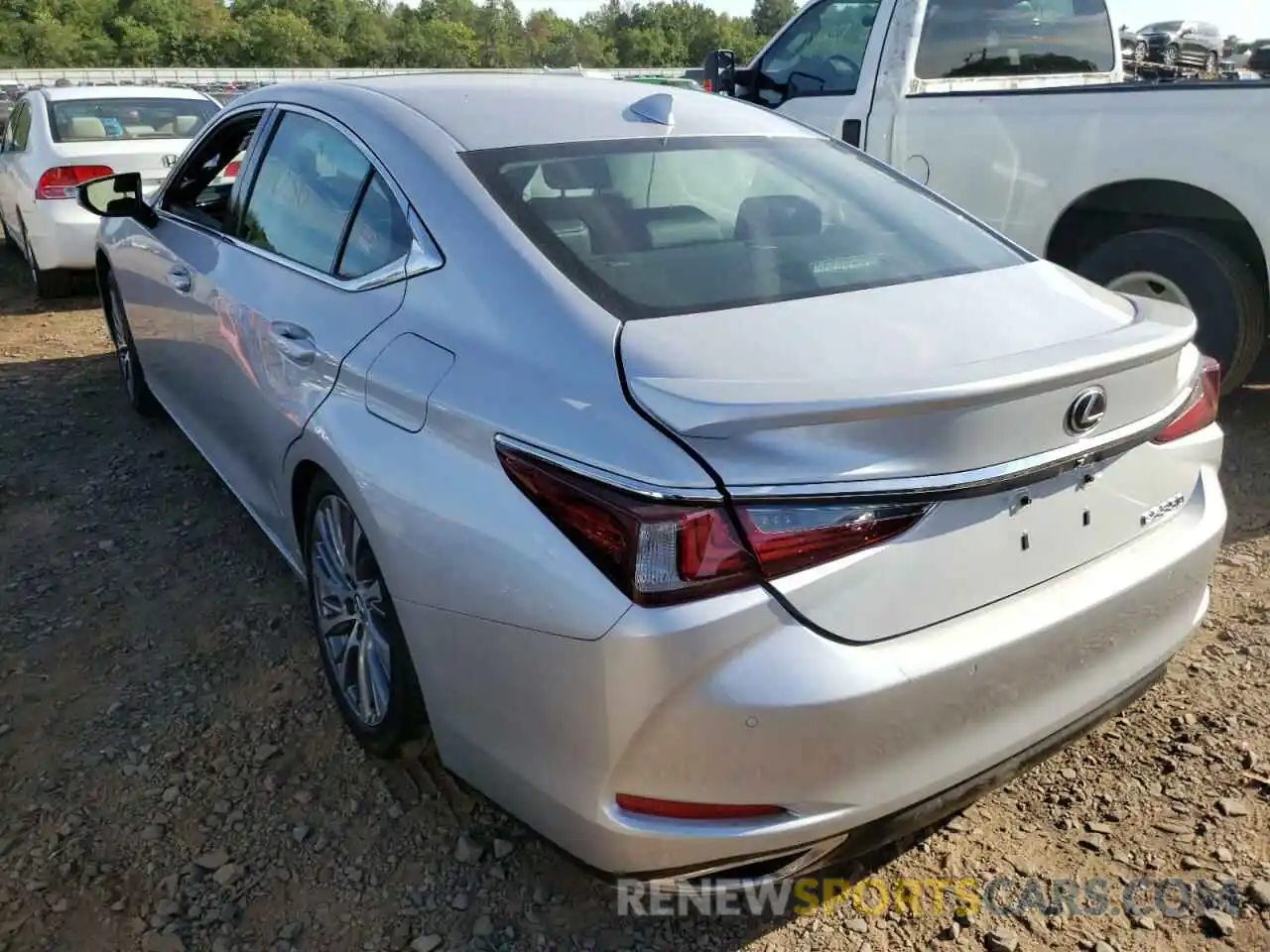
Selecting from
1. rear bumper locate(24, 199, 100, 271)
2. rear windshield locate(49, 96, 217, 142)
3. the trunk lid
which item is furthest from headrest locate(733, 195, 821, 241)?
rear windshield locate(49, 96, 217, 142)

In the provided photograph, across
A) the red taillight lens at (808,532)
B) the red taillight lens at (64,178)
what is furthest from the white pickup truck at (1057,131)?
the red taillight lens at (64,178)

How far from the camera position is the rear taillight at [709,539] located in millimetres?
1659

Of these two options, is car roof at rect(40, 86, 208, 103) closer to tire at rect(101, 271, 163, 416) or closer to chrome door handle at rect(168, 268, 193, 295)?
tire at rect(101, 271, 163, 416)

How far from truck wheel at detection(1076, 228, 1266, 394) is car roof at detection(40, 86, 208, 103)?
294 inches

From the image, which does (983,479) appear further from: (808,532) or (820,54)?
(820,54)

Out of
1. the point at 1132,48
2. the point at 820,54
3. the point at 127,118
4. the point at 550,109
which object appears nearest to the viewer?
the point at 550,109

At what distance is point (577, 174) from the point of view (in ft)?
8.24

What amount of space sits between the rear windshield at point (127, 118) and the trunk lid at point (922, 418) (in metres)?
7.17

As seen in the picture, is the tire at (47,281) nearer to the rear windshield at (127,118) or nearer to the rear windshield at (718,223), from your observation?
the rear windshield at (127,118)

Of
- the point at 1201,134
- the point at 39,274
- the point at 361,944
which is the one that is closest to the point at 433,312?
the point at 361,944

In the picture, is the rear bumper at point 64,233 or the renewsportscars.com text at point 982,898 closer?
the renewsportscars.com text at point 982,898

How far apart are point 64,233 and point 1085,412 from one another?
296 inches

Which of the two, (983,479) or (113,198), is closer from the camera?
(983,479)

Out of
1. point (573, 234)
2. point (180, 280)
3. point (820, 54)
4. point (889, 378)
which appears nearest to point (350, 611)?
point (573, 234)
